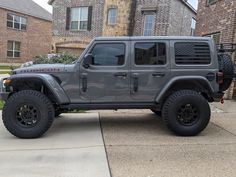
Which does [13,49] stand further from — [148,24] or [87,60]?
[87,60]

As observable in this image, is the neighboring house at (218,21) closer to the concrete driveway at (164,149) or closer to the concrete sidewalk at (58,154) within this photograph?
the concrete driveway at (164,149)

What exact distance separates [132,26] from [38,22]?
1973 centimetres

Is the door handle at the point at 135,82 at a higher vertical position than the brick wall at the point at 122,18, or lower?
lower

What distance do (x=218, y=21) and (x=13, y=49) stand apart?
2698 cm

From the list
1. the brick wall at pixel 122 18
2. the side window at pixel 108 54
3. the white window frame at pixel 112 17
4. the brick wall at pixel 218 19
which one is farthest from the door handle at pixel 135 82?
the white window frame at pixel 112 17

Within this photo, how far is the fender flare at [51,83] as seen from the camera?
6.54 meters

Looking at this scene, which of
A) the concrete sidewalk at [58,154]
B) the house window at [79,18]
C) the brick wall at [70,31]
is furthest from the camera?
the house window at [79,18]

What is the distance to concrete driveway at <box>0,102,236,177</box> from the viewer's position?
15.8 feet

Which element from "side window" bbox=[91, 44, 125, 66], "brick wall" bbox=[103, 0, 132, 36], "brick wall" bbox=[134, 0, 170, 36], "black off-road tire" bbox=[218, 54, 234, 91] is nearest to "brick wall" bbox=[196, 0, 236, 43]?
"brick wall" bbox=[134, 0, 170, 36]

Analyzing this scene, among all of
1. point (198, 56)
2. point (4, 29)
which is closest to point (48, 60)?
point (198, 56)

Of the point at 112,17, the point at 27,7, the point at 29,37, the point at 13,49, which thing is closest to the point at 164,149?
the point at 112,17

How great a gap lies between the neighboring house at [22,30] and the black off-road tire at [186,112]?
1193 inches

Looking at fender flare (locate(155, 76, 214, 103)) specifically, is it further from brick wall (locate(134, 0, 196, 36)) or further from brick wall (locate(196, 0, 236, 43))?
brick wall (locate(134, 0, 196, 36))

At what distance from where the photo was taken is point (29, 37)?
3759 cm
